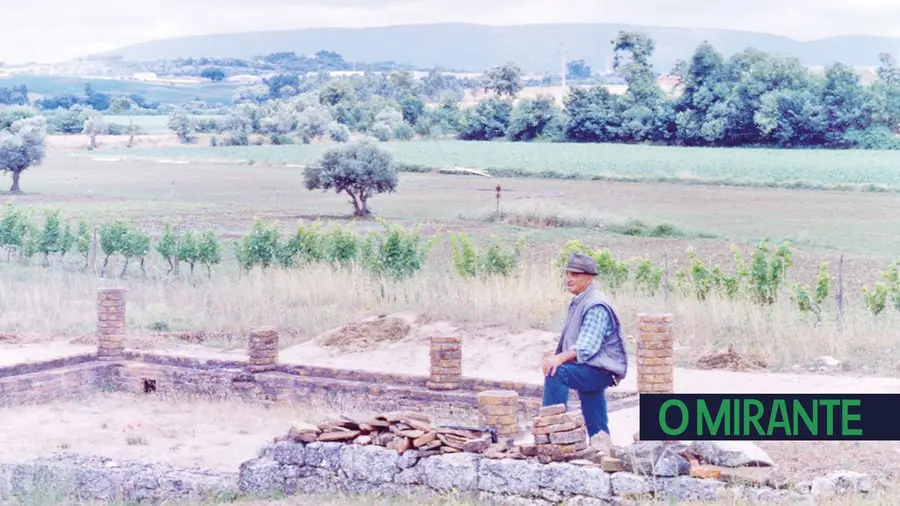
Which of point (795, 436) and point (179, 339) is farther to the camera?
point (179, 339)

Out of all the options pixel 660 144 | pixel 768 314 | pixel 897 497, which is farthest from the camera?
pixel 660 144

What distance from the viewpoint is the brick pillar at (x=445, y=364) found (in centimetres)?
1316

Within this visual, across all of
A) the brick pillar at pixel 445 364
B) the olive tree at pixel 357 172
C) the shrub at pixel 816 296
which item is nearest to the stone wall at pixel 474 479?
the brick pillar at pixel 445 364

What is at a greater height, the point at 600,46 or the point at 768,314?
the point at 600,46

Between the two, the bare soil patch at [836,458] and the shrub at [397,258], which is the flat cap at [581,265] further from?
the shrub at [397,258]

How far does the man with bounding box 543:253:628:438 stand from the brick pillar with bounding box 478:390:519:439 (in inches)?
49.3

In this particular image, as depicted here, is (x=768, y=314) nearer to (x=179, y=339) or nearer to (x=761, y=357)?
(x=761, y=357)

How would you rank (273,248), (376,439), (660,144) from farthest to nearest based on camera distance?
1. (660,144)
2. (273,248)
3. (376,439)

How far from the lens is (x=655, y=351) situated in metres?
11.7

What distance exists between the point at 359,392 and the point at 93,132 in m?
22.6

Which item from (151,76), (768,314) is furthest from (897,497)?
(151,76)

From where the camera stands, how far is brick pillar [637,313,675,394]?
11688mm

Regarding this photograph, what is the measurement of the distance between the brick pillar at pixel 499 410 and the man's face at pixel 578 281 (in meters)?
1.68

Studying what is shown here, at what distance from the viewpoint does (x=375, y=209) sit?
31.9 m
